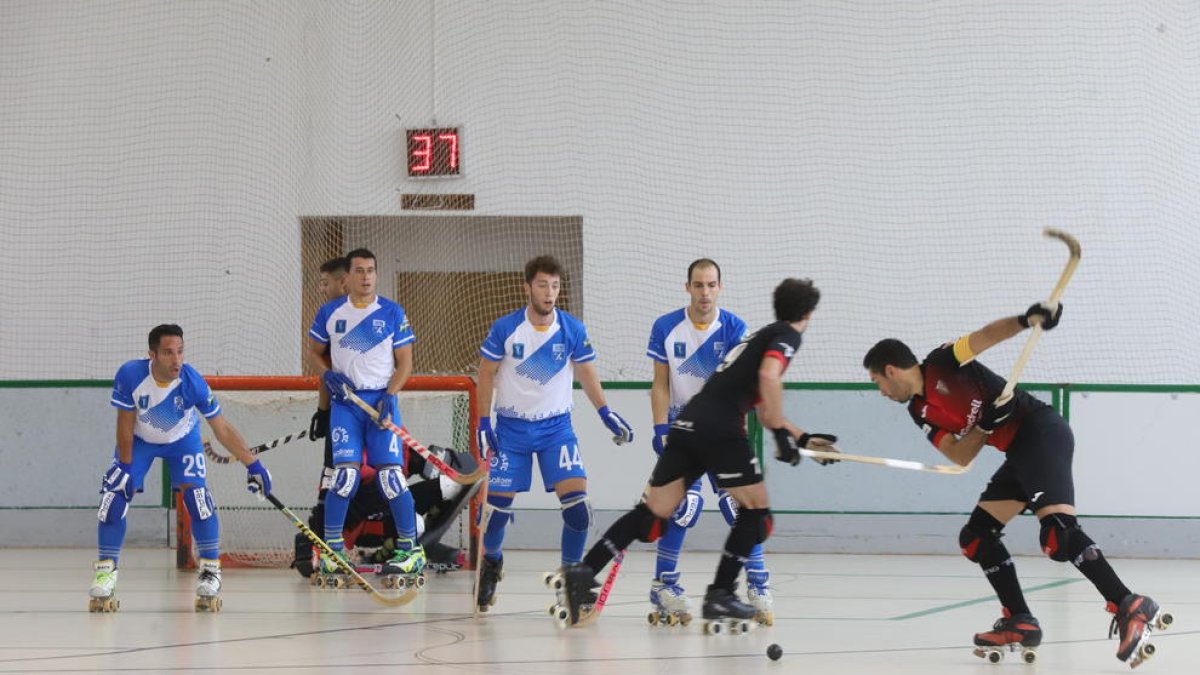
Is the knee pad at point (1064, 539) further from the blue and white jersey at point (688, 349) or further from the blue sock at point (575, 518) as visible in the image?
the blue sock at point (575, 518)

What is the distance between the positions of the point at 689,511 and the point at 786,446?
5.17 ft

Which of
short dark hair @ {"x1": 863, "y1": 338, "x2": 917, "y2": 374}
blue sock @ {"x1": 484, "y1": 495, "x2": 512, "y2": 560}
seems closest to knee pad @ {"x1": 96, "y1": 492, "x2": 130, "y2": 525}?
blue sock @ {"x1": 484, "y1": 495, "x2": 512, "y2": 560}

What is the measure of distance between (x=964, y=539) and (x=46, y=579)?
5.84m

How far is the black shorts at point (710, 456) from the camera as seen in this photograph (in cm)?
606

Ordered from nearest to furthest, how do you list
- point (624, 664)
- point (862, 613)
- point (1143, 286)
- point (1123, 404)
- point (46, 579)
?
point (624, 664), point (862, 613), point (46, 579), point (1123, 404), point (1143, 286)

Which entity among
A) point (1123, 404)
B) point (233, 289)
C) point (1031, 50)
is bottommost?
point (1123, 404)

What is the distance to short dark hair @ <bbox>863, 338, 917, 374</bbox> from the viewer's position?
5.68 m

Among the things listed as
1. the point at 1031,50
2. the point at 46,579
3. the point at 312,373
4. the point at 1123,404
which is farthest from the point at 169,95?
the point at 1123,404

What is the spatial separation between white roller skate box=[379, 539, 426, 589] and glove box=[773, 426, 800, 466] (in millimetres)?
2911

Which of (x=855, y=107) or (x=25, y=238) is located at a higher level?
(x=855, y=107)

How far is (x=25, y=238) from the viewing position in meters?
12.1

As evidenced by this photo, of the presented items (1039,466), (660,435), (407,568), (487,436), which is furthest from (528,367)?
(1039,466)

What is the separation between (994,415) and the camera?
224 inches

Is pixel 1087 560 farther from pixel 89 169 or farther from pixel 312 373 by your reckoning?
pixel 89 169
